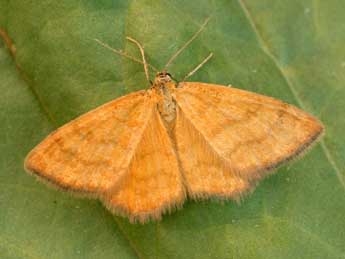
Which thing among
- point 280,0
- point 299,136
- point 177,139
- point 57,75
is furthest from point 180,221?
point 280,0

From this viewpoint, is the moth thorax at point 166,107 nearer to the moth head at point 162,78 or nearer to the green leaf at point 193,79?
the moth head at point 162,78

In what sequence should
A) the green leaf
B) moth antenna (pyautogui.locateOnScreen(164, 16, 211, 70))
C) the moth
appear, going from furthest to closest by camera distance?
1. moth antenna (pyautogui.locateOnScreen(164, 16, 211, 70))
2. the green leaf
3. the moth

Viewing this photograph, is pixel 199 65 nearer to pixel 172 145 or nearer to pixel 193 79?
pixel 193 79

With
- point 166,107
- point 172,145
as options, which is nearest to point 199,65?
point 166,107

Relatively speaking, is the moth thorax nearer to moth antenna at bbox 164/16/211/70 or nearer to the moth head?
the moth head

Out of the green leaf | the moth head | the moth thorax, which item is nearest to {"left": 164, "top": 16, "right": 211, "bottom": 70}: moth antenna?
the green leaf

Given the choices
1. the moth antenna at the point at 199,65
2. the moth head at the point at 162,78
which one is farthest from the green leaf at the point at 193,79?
the moth head at the point at 162,78

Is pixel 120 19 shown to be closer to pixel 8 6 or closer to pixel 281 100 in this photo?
pixel 8 6
